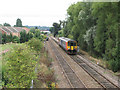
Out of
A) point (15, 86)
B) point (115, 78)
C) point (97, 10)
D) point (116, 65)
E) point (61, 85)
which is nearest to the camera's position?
point (15, 86)

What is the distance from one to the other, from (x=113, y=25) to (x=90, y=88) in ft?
28.1

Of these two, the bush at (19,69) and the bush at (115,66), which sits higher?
the bush at (19,69)

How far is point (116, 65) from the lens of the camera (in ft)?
45.4

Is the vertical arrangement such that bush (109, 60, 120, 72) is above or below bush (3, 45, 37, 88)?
below

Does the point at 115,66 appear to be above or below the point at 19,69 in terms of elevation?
below

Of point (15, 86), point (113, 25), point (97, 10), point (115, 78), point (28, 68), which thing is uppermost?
point (97, 10)

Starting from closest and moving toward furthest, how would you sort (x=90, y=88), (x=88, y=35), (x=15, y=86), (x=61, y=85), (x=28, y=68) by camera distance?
(x=15, y=86) < (x=28, y=68) < (x=90, y=88) < (x=61, y=85) < (x=88, y=35)

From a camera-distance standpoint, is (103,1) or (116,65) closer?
(116,65)

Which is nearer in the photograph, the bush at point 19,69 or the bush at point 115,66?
the bush at point 19,69

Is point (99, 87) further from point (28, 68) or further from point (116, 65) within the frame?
point (28, 68)

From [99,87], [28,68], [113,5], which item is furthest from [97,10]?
[28,68]

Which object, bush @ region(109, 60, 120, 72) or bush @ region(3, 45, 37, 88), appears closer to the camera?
bush @ region(3, 45, 37, 88)

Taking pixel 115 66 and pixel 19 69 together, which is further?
pixel 115 66

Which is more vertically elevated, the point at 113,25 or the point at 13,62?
the point at 113,25
